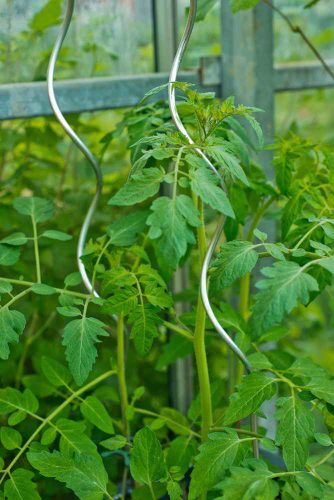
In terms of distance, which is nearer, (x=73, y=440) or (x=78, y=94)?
(x=73, y=440)

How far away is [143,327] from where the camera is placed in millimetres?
1115

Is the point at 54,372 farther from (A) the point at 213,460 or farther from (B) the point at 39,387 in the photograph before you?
(A) the point at 213,460

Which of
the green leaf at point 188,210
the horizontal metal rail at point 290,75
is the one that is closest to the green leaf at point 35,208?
the green leaf at point 188,210

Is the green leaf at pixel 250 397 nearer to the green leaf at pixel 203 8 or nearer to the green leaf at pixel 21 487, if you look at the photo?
the green leaf at pixel 21 487

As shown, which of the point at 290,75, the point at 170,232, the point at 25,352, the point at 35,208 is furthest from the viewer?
the point at 290,75

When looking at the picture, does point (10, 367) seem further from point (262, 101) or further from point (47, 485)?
point (262, 101)

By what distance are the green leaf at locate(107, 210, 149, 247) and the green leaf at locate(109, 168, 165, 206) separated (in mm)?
202

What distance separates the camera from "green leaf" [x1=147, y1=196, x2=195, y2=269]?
0.93 metres

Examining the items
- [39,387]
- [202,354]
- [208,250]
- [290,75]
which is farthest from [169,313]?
[290,75]

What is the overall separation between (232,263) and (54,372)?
428mm

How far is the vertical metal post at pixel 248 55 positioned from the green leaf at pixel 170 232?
0.88 metres

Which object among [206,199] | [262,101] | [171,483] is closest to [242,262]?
[206,199]

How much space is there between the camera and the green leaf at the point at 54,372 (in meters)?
1.32

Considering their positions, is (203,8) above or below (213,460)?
above
